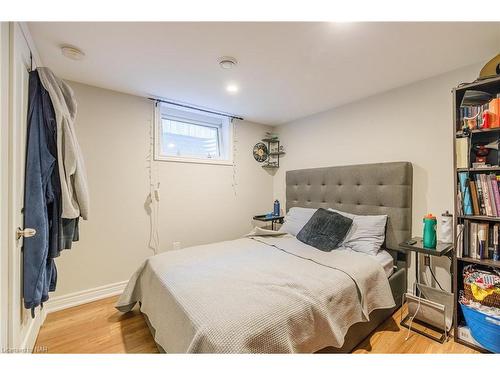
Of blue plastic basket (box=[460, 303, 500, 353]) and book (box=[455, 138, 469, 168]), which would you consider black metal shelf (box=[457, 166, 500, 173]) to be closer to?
book (box=[455, 138, 469, 168])

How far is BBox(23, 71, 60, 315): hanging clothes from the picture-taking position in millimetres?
1236

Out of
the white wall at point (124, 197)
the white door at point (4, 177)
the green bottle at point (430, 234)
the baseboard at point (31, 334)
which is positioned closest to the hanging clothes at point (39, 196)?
the white door at point (4, 177)

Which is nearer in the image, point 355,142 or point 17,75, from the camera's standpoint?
point 17,75

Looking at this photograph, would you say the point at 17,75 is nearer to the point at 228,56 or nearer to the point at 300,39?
the point at 228,56

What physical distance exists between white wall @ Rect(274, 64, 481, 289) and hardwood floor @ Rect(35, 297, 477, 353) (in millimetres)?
664

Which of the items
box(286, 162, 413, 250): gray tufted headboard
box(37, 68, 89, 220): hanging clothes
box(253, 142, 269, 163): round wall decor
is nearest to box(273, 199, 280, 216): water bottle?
box(286, 162, 413, 250): gray tufted headboard

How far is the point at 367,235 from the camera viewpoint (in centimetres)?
215

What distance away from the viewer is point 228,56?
1675mm

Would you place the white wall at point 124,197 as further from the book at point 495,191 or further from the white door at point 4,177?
the book at point 495,191

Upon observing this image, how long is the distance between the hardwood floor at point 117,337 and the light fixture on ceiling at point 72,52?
215 centimetres

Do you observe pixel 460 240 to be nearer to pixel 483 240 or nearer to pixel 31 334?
pixel 483 240

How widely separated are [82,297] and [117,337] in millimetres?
843
